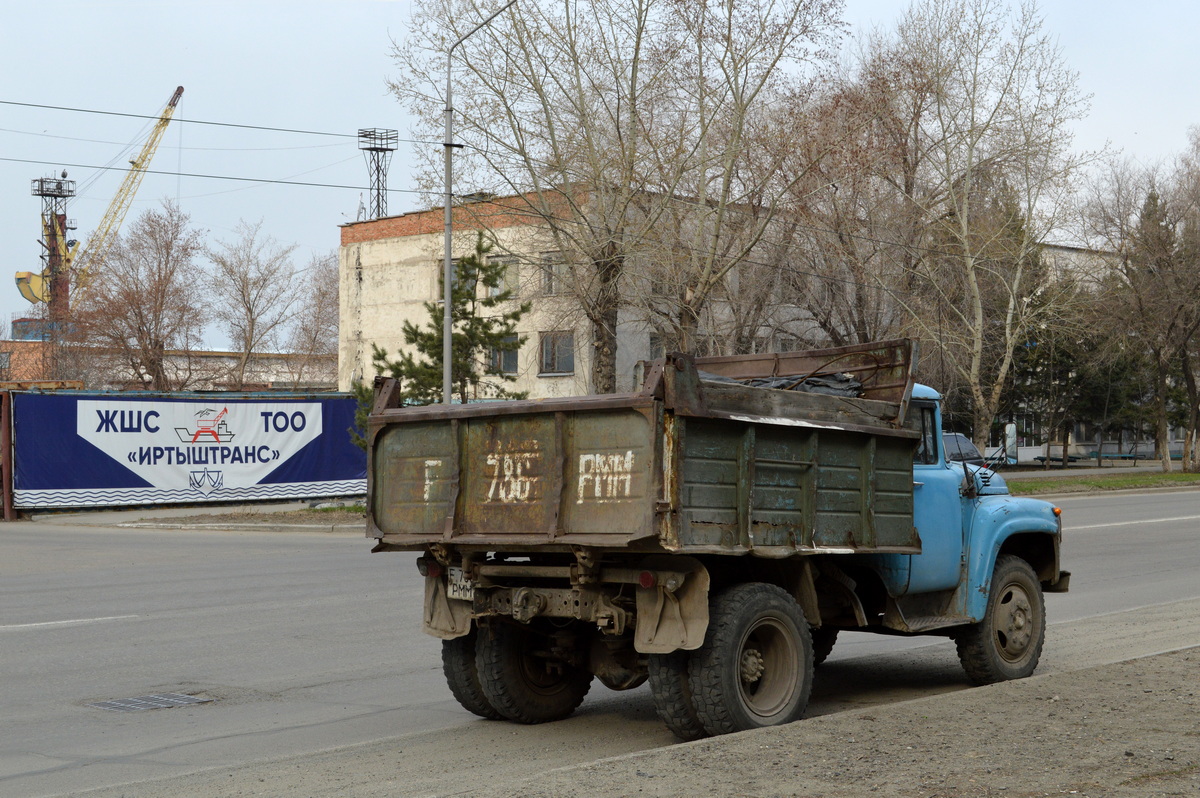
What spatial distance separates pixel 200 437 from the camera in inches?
1187

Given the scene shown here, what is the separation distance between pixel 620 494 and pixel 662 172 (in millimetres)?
22414

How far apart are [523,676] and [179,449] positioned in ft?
80.1

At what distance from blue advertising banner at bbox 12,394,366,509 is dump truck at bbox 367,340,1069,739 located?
23617 mm

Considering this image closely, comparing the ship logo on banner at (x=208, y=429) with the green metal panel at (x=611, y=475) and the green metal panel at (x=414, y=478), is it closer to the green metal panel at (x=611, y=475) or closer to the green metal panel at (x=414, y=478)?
the green metal panel at (x=414, y=478)

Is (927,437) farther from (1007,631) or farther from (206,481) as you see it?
(206,481)

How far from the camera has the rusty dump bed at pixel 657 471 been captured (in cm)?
616

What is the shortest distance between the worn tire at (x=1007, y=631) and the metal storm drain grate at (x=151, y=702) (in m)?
5.22

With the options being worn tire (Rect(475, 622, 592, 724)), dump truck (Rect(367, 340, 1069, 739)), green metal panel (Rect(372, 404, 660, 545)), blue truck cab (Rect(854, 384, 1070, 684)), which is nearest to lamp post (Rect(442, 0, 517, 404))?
blue truck cab (Rect(854, 384, 1070, 684))

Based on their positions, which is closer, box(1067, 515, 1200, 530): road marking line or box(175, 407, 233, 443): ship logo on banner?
box(1067, 515, 1200, 530): road marking line

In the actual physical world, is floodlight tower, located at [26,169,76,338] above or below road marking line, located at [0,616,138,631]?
above

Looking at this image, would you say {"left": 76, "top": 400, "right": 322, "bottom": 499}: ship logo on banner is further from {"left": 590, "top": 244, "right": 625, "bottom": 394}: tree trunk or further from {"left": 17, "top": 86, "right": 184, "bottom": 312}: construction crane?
{"left": 17, "top": 86, "right": 184, "bottom": 312}: construction crane

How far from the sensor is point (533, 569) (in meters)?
6.82

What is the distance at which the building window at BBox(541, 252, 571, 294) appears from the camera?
28.9 metres

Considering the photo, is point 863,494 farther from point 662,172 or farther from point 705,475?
point 662,172
